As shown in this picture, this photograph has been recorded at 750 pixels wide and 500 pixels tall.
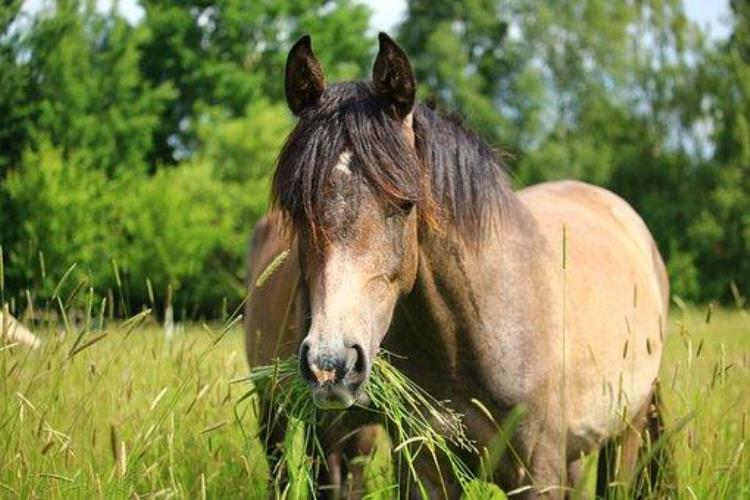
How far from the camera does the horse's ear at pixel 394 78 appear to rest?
10.3 feet

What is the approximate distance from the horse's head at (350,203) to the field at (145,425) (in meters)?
0.33

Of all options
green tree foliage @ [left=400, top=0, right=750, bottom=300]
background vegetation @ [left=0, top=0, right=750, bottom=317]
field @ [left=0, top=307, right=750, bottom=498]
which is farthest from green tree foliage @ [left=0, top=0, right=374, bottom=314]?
field @ [left=0, top=307, right=750, bottom=498]

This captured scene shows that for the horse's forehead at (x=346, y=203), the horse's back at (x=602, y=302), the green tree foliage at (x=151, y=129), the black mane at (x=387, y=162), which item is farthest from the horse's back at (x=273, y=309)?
the green tree foliage at (x=151, y=129)

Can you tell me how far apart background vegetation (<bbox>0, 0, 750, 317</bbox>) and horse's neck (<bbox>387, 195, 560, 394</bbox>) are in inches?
700

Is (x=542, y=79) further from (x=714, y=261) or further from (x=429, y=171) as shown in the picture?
(x=429, y=171)

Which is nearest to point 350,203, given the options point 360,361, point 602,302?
point 360,361

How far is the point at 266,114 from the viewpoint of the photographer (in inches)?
1087

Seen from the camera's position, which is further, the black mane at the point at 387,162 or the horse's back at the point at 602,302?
the horse's back at the point at 602,302

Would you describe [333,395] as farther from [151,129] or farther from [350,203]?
[151,129]

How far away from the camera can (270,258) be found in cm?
464

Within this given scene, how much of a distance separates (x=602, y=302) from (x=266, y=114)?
79.3ft

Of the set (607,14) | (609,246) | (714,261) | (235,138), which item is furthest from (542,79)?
(609,246)

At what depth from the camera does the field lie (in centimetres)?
266

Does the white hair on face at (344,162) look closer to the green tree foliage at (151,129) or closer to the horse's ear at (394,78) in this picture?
the horse's ear at (394,78)
